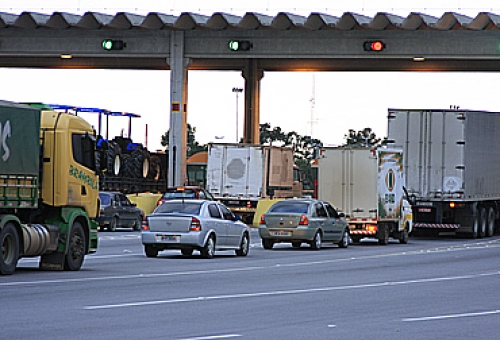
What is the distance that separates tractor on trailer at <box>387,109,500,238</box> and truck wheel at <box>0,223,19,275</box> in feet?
69.3

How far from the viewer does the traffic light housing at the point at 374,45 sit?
48.4 metres

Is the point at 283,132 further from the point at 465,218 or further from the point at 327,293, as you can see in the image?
the point at 327,293

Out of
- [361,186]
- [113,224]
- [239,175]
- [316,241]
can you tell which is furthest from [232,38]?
[316,241]

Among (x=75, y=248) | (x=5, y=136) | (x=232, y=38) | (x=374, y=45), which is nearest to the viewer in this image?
(x=5, y=136)

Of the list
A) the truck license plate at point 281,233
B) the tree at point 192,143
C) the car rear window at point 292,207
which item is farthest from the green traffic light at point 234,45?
the tree at point 192,143

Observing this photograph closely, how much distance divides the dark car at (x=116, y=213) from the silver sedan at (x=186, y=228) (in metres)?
14.2

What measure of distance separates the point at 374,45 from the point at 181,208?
1021 inches

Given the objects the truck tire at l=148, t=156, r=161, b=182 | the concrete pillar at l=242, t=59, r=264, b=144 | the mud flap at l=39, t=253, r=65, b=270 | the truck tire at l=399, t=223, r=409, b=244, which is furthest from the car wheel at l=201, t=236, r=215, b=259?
the concrete pillar at l=242, t=59, r=264, b=144

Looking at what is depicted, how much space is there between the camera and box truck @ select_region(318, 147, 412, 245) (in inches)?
1307

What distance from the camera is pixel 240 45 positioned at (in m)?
49.2

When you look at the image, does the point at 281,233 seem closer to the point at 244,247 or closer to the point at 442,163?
the point at 244,247

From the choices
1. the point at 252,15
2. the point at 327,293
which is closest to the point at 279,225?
the point at 327,293

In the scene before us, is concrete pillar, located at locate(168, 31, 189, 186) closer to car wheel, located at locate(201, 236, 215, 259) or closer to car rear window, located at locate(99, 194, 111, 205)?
car rear window, located at locate(99, 194, 111, 205)

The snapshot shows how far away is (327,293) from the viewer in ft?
52.5
